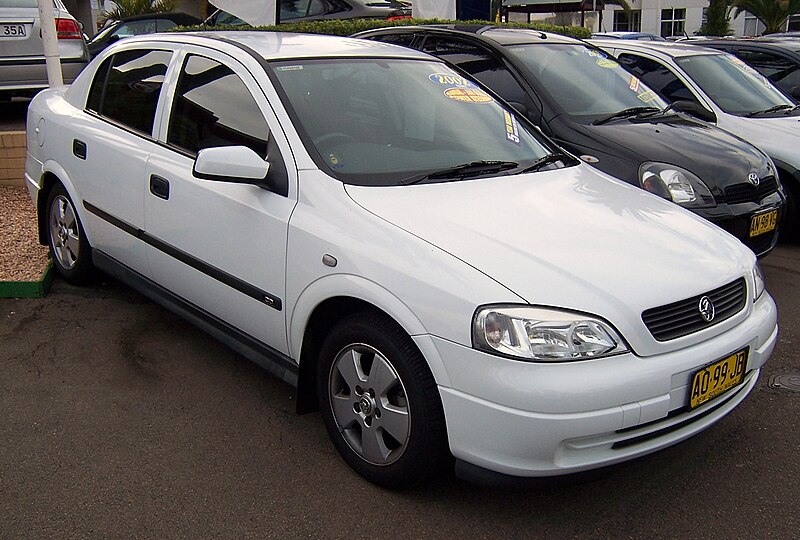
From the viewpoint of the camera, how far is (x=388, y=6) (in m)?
12.2

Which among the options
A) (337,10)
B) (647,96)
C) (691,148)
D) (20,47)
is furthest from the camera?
(337,10)

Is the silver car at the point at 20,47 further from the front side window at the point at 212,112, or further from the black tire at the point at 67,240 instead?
the front side window at the point at 212,112

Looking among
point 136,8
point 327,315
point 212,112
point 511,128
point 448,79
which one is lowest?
point 327,315

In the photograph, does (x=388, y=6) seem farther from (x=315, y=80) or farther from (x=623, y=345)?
(x=623, y=345)

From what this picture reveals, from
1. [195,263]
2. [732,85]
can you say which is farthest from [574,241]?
[732,85]

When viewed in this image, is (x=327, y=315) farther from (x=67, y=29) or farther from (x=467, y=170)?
(x=67, y=29)

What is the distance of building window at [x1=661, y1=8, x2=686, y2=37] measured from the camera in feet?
131

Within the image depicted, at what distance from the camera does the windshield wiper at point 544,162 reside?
3.87 metres

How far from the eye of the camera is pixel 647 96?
638cm

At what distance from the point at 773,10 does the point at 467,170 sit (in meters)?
30.9

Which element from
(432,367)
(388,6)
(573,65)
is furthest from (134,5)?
(432,367)

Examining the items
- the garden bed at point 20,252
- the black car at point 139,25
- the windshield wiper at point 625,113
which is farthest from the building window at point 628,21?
the garden bed at point 20,252

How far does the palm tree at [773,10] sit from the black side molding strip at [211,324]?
30.2m

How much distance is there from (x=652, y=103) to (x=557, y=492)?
4.01 metres
